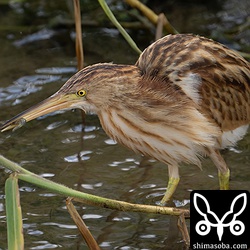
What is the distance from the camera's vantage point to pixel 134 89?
448 centimetres

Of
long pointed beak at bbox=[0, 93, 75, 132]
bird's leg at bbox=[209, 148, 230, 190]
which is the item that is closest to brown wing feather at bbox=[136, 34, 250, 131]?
bird's leg at bbox=[209, 148, 230, 190]

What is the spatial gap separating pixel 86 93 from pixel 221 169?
39.1 inches

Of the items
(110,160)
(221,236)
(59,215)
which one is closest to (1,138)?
(110,160)

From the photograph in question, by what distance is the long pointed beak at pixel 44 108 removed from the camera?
4.33m

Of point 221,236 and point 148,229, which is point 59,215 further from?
point 221,236

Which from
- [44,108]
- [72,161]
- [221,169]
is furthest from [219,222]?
[72,161]

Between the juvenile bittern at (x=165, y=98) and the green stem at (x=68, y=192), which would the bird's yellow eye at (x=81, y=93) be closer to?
the juvenile bittern at (x=165, y=98)

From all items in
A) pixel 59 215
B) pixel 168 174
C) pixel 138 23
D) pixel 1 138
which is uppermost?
pixel 138 23

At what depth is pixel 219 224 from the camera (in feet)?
14.2

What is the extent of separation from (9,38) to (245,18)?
204 cm

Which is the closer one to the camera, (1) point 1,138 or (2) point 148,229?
(2) point 148,229

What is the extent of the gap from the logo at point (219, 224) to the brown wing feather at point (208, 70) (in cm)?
55

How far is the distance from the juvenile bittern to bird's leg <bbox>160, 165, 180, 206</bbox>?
0.24 meters

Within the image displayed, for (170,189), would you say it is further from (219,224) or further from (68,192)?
(68,192)
